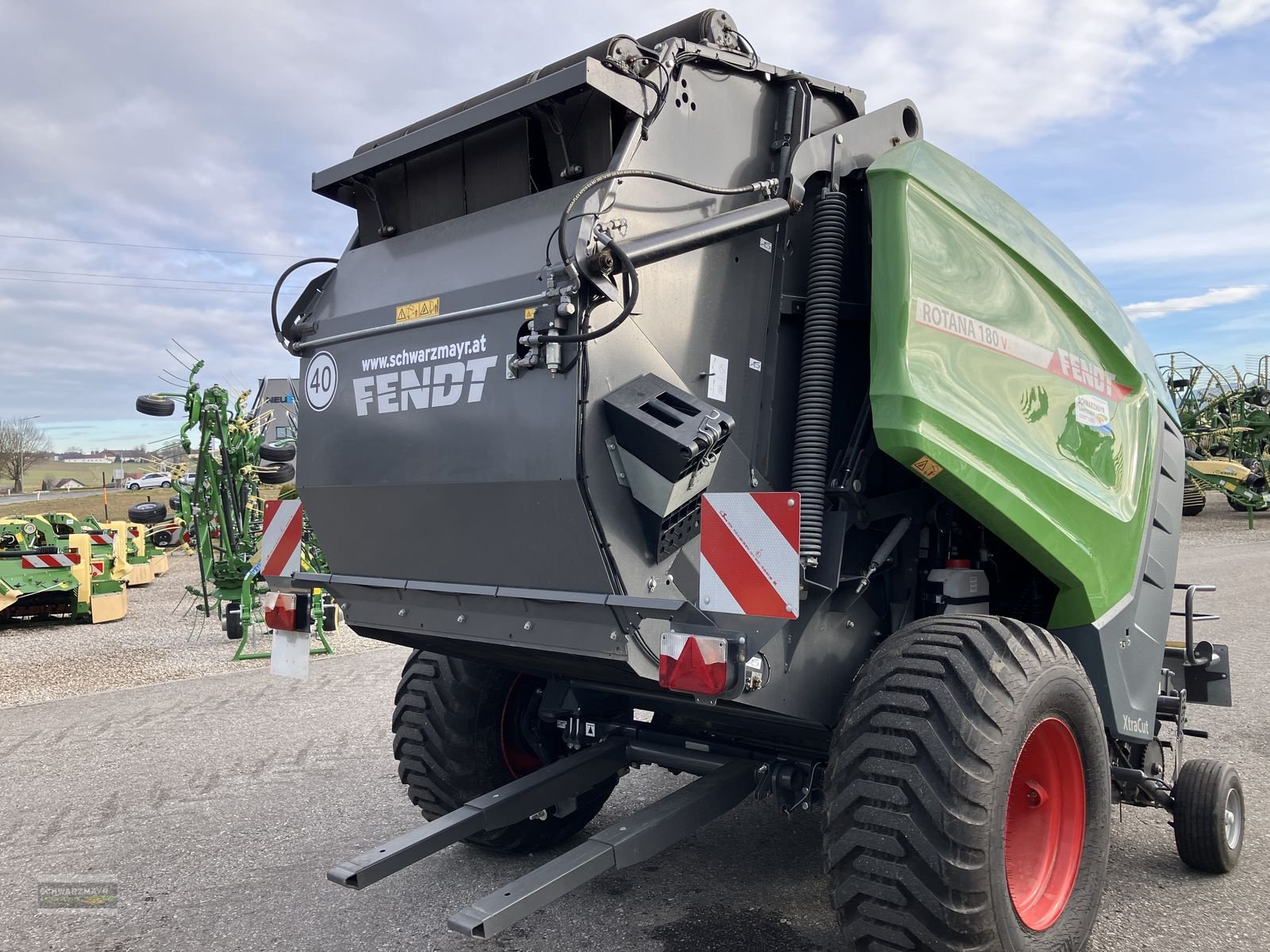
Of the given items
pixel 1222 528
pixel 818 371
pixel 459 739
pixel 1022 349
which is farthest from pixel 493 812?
pixel 1222 528

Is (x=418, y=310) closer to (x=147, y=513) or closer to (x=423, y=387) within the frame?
(x=423, y=387)

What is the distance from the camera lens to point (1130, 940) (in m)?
3.31

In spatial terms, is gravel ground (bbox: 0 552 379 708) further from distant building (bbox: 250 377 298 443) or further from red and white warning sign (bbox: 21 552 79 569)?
distant building (bbox: 250 377 298 443)

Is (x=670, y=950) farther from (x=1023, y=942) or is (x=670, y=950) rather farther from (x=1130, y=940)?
(x=1130, y=940)

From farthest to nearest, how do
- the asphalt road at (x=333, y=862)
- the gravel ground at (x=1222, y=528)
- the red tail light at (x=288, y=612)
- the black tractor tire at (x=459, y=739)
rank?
the gravel ground at (x=1222, y=528), the black tractor tire at (x=459, y=739), the red tail light at (x=288, y=612), the asphalt road at (x=333, y=862)

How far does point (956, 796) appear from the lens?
102 inches

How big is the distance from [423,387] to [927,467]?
155cm

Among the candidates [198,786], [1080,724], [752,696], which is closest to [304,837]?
[198,786]

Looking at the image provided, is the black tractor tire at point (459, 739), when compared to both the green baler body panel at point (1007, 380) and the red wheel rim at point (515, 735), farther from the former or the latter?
the green baler body panel at point (1007, 380)

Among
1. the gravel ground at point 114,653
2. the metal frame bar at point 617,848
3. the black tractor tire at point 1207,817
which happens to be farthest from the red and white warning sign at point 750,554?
the gravel ground at point 114,653

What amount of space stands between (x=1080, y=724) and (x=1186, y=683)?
1.92 metres

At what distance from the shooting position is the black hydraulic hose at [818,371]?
3.04m

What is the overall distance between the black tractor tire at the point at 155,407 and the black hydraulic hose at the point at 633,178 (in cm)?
677

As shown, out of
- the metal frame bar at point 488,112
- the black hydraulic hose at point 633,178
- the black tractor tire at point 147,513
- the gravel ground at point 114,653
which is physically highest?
the metal frame bar at point 488,112
